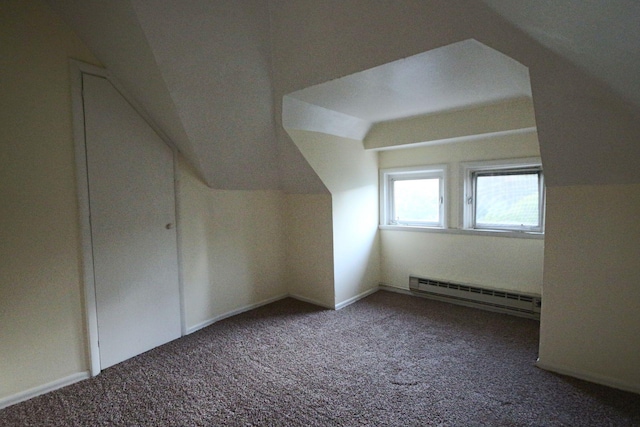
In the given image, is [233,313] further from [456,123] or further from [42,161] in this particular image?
[456,123]

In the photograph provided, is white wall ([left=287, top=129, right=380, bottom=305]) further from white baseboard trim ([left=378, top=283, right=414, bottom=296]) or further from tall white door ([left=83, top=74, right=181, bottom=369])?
tall white door ([left=83, top=74, right=181, bottom=369])

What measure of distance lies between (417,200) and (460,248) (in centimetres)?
71

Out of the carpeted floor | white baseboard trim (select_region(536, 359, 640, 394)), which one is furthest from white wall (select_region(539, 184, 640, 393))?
the carpeted floor

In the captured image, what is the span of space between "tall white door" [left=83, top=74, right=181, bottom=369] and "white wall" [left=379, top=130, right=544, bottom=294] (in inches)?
92.8

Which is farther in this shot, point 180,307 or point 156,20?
point 180,307

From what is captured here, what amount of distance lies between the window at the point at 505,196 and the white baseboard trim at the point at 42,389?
345 centimetres

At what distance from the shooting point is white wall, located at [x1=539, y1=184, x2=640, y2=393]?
6.10ft

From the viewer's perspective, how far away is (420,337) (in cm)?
259

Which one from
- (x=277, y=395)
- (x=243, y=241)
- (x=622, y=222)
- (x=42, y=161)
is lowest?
(x=277, y=395)

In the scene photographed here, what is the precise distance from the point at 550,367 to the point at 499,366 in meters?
0.32

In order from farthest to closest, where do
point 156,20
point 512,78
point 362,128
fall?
point 362,128, point 512,78, point 156,20

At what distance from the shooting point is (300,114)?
8.97 feet

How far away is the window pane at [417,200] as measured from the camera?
350cm

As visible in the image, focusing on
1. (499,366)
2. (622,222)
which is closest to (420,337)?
(499,366)
